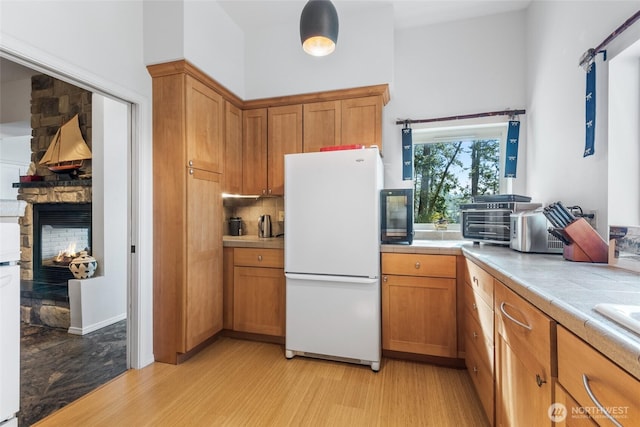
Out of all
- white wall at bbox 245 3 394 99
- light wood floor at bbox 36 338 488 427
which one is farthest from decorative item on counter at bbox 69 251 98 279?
white wall at bbox 245 3 394 99

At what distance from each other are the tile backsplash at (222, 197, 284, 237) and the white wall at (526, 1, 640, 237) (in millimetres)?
2318

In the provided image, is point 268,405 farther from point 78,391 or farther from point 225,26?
point 225,26

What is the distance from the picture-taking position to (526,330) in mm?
990

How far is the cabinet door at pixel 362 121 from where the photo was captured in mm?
2568

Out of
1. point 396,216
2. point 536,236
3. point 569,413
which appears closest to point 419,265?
point 396,216

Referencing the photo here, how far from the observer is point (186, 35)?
2.14 metres

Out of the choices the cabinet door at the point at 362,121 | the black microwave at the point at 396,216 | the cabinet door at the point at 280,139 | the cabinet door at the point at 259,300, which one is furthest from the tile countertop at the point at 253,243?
the cabinet door at the point at 362,121

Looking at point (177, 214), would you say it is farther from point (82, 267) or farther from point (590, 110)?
point (590, 110)

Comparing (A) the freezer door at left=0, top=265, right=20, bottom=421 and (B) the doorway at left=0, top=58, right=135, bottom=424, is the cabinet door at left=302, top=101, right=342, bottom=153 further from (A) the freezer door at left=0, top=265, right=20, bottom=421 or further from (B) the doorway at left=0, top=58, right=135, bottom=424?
(A) the freezer door at left=0, top=265, right=20, bottom=421

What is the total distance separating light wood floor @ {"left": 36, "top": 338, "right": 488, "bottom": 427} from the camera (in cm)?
160

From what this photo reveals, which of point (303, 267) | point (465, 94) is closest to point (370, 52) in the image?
point (465, 94)

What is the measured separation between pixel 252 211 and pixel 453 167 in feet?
6.95

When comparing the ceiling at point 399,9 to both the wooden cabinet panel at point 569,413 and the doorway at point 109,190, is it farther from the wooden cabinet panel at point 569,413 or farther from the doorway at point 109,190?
the wooden cabinet panel at point 569,413

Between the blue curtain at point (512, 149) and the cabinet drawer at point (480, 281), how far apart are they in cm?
115
